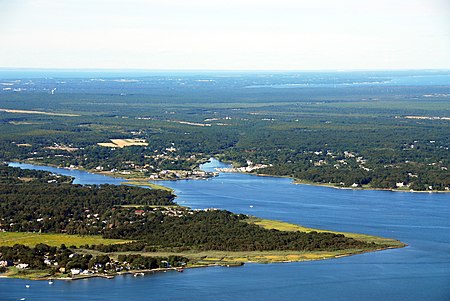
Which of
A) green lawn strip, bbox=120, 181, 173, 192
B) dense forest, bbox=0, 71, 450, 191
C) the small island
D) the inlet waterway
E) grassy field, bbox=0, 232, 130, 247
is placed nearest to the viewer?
the inlet waterway

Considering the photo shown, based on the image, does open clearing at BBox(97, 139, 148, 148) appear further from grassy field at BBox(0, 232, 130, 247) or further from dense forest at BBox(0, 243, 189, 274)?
dense forest at BBox(0, 243, 189, 274)

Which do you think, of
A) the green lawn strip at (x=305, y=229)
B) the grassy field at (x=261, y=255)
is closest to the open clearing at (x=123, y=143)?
the green lawn strip at (x=305, y=229)

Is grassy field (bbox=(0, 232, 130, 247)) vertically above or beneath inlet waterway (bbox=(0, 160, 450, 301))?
beneath

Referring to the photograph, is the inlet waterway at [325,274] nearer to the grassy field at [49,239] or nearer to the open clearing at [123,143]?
the grassy field at [49,239]

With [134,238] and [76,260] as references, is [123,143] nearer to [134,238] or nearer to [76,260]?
[134,238]

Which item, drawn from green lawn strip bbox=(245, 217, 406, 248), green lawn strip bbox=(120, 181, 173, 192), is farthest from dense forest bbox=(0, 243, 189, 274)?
green lawn strip bbox=(120, 181, 173, 192)

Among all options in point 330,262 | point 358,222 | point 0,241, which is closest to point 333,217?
point 358,222

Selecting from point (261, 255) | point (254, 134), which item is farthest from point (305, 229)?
point (254, 134)
